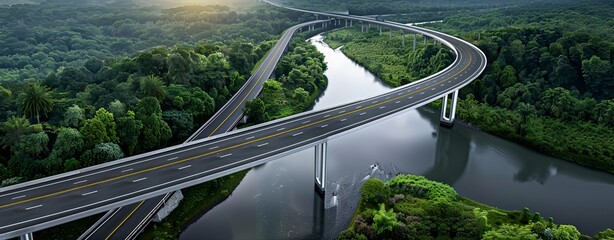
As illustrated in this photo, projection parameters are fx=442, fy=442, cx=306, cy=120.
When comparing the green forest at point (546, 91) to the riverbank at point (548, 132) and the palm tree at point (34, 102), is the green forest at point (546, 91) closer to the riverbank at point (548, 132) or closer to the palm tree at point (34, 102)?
the riverbank at point (548, 132)

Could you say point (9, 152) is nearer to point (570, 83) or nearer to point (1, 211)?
point (1, 211)

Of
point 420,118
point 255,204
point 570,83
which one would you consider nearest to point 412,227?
point 255,204

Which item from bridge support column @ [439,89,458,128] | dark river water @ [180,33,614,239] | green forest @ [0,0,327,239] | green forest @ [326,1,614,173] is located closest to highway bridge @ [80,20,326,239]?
green forest @ [0,0,327,239]

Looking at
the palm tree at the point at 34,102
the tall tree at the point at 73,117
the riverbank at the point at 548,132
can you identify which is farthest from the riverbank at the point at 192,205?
the riverbank at the point at 548,132

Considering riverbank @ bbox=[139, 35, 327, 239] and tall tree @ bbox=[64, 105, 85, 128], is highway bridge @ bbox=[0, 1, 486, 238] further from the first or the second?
tall tree @ bbox=[64, 105, 85, 128]

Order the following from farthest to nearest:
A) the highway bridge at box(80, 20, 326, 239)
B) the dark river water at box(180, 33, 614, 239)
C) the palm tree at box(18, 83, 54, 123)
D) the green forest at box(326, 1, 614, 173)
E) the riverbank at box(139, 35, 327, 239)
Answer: the green forest at box(326, 1, 614, 173), the palm tree at box(18, 83, 54, 123), the dark river water at box(180, 33, 614, 239), the riverbank at box(139, 35, 327, 239), the highway bridge at box(80, 20, 326, 239)
